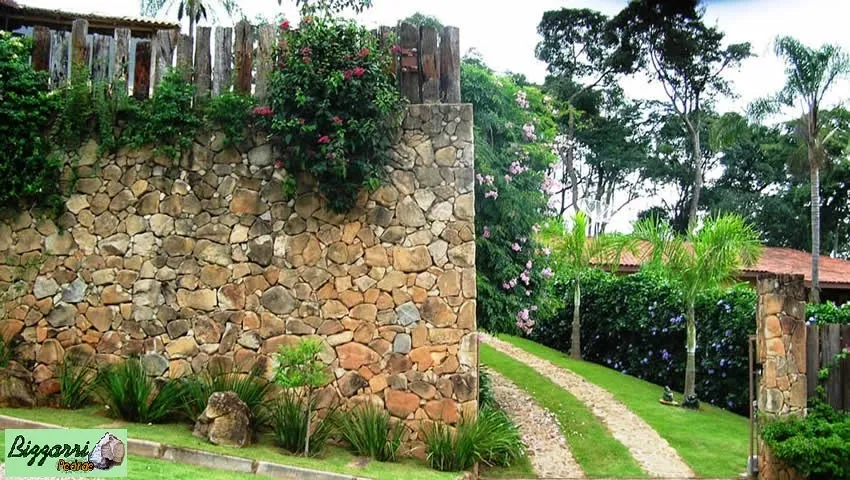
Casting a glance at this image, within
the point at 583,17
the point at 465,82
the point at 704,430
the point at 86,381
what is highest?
the point at 583,17

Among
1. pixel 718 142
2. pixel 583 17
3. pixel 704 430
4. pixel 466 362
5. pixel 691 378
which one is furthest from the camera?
pixel 583 17

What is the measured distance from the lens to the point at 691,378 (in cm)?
1365

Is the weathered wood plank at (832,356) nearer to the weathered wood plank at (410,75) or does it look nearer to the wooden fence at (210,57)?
the wooden fence at (210,57)

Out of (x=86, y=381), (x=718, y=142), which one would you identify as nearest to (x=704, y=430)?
(x=86, y=381)

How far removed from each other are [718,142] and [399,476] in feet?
57.7

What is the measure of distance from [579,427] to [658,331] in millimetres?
5342

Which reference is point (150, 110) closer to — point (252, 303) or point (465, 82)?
→ point (252, 303)

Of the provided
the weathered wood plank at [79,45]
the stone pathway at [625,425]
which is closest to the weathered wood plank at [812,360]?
the stone pathway at [625,425]

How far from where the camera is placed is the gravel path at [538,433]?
9.37 m

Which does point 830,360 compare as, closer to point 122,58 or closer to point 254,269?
point 254,269

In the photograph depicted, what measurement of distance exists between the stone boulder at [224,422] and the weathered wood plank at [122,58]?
380 centimetres

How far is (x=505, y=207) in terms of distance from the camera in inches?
465

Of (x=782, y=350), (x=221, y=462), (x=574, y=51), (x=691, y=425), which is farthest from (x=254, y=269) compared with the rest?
(x=574, y=51)

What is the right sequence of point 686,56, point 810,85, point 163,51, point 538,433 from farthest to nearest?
point 686,56 < point 810,85 < point 538,433 < point 163,51
